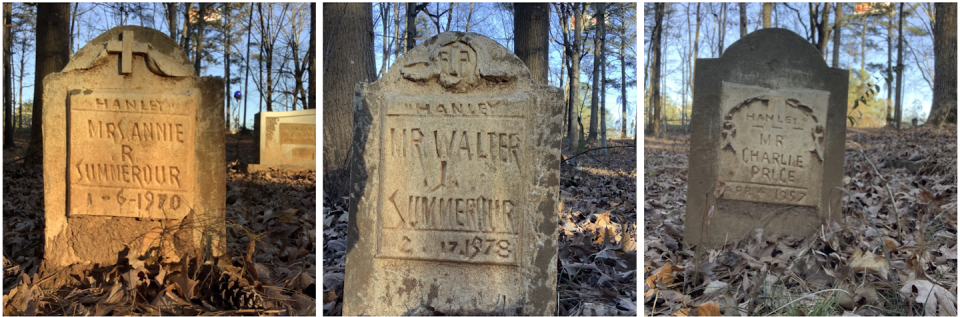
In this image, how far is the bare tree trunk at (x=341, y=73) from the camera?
4.41 metres

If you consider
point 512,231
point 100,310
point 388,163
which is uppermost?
point 388,163

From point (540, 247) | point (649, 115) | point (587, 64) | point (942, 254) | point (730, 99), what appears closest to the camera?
point (540, 247)

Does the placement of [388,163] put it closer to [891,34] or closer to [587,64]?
[587,64]

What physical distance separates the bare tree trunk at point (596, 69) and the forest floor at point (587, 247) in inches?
42.2

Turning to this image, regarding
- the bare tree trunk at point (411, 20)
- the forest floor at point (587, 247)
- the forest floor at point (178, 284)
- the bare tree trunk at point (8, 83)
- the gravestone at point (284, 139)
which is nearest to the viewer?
the forest floor at point (178, 284)

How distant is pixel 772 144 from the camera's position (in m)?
3.33

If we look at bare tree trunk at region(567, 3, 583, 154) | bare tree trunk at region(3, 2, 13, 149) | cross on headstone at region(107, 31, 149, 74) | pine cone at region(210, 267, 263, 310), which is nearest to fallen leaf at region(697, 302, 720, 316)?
pine cone at region(210, 267, 263, 310)

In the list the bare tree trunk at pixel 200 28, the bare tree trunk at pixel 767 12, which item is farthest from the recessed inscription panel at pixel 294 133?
the bare tree trunk at pixel 767 12

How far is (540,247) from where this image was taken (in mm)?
2301

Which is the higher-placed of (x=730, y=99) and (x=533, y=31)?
(x=533, y=31)

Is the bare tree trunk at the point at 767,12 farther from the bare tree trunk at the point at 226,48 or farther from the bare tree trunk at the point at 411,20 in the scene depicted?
the bare tree trunk at the point at 226,48

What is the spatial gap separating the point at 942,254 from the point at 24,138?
9458 millimetres

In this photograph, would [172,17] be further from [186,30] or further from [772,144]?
[772,144]

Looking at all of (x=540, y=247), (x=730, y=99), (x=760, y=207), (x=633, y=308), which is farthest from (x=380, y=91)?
(x=760, y=207)
